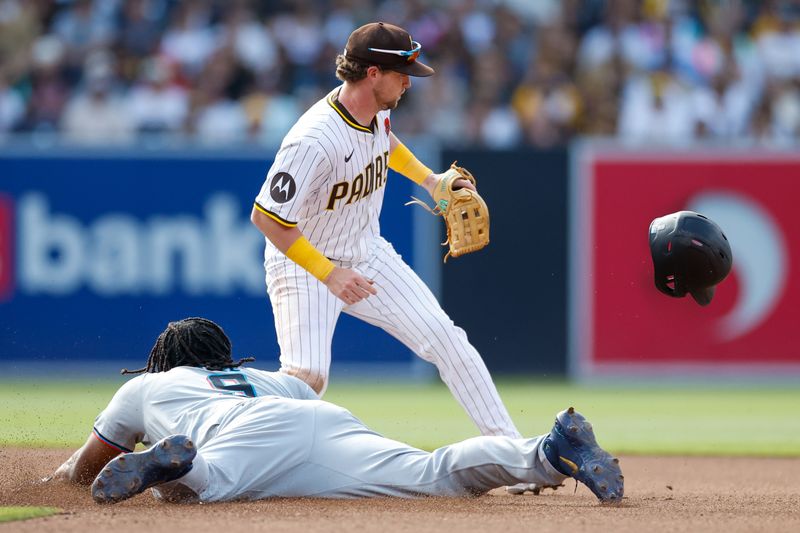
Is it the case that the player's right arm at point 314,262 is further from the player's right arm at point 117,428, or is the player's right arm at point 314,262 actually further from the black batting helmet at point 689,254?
the black batting helmet at point 689,254

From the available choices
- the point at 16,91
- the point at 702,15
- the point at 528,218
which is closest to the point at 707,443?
the point at 528,218

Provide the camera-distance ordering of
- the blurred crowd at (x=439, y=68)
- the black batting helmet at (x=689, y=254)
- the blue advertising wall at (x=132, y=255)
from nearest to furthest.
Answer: the black batting helmet at (x=689, y=254) → the blue advertising wall at (x=132, y=255) → the blurred crowd at (x=439, y=68)

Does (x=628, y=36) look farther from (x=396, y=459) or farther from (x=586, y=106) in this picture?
(x=396, y=459)

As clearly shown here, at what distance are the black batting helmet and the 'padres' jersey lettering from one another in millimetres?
1274

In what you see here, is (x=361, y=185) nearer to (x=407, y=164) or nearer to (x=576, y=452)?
(x=407, y=164)

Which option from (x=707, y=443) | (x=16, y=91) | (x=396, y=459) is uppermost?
(x=16, y=91)

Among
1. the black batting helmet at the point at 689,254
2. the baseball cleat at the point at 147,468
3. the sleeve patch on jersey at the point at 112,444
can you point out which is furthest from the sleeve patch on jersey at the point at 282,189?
the black batting helmet at the point at 689,254

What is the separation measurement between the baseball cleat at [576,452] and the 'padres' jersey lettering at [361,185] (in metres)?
1.60

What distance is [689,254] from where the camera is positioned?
18.1ft

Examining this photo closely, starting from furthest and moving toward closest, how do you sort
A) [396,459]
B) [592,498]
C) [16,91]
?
[16,91], [592,498], [396,459]

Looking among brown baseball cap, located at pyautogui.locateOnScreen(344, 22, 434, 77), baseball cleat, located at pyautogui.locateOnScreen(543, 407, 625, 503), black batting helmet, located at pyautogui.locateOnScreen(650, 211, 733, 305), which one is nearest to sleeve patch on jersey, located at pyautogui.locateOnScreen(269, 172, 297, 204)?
brown baseball cap, located at pyautogui.locateOnScreen(344, 22, 434, 77)

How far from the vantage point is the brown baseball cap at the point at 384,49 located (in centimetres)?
565

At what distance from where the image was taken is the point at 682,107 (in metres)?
12.5

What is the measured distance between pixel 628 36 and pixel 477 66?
1662 millimetres
